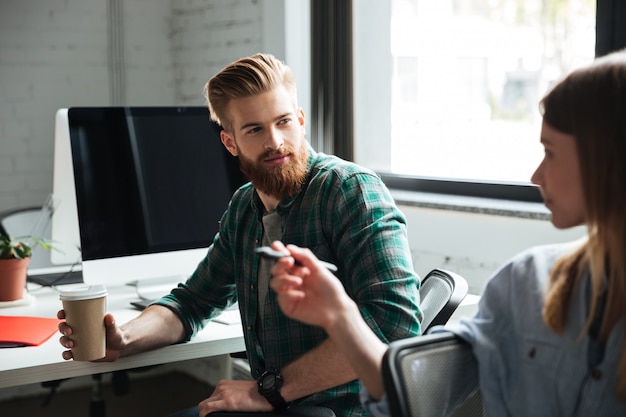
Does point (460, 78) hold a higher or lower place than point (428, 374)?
higher

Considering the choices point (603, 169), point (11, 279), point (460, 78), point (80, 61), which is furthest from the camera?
point (80, 61)

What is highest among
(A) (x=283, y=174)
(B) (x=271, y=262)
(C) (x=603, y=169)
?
(C) (x=603, y=169)

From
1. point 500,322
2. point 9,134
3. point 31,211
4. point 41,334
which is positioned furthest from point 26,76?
point 500,322

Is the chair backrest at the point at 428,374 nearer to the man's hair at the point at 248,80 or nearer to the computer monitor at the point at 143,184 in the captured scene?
the man's hair at the point at 248,80

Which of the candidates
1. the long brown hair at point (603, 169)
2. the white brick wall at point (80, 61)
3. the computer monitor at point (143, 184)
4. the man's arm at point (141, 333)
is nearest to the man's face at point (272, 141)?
the man's arm at point (141, 333)

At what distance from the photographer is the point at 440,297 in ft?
5.59

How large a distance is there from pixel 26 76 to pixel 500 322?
3.10 m

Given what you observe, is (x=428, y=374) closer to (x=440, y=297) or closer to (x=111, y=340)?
(x=440, y=297)

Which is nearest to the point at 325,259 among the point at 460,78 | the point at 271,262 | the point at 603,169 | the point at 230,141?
the point at 271,262

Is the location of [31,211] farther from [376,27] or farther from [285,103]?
[285,103]

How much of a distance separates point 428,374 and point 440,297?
1.65 feet

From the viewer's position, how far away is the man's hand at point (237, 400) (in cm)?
158

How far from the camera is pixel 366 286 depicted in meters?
1.55

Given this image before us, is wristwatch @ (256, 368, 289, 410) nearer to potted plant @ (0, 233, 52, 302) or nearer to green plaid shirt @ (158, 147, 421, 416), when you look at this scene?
green plaid shirt @ (158, 147, 421, 416)
